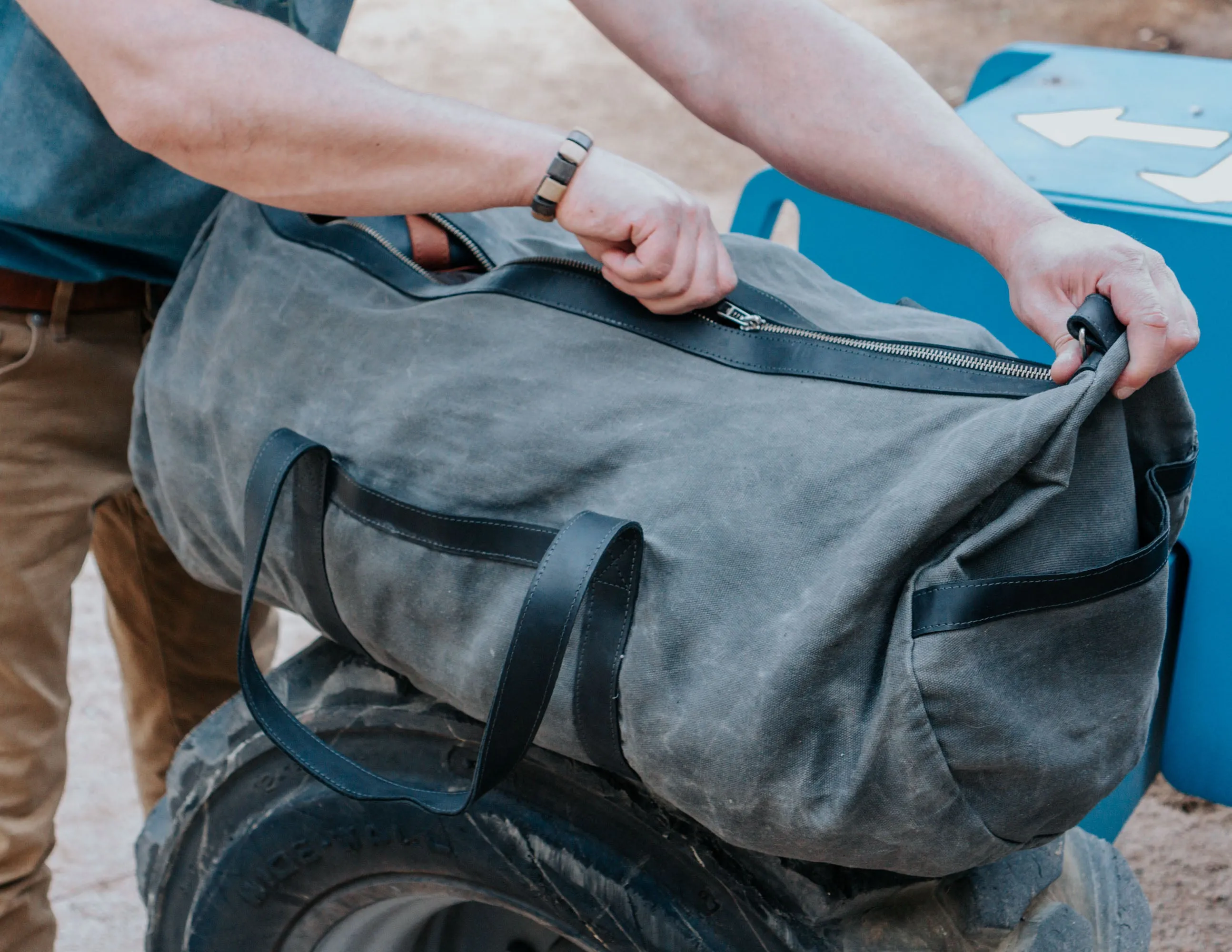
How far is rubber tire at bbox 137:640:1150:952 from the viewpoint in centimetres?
91

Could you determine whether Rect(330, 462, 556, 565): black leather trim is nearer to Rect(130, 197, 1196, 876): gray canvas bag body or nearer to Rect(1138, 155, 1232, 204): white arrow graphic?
Rect(130, 197, 1196, 876): gray canvas bag body

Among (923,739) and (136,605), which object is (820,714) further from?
(136,605)

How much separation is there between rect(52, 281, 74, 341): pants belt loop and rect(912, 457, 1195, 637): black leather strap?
2.79 feet

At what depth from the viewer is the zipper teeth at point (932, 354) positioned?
0.82m

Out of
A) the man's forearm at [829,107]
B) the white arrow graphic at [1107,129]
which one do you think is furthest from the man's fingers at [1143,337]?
the white arrow graphic at [1107,129]

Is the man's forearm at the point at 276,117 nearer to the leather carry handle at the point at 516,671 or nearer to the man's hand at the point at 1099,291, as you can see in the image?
the leather carry handle at the point at 516,671

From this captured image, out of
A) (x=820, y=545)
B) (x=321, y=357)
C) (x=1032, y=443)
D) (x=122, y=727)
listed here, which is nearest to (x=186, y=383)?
(x=321, y=357)

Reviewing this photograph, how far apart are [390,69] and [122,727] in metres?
3.87

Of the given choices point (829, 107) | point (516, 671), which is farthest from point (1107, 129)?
point (516, 671)

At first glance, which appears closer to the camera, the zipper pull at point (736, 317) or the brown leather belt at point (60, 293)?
the zipper pull at point (736, 317)

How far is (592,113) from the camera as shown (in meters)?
5.02

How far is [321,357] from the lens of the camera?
0.98m

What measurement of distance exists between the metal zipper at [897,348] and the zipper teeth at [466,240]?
0.24 m

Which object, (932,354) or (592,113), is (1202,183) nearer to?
(932,354)
